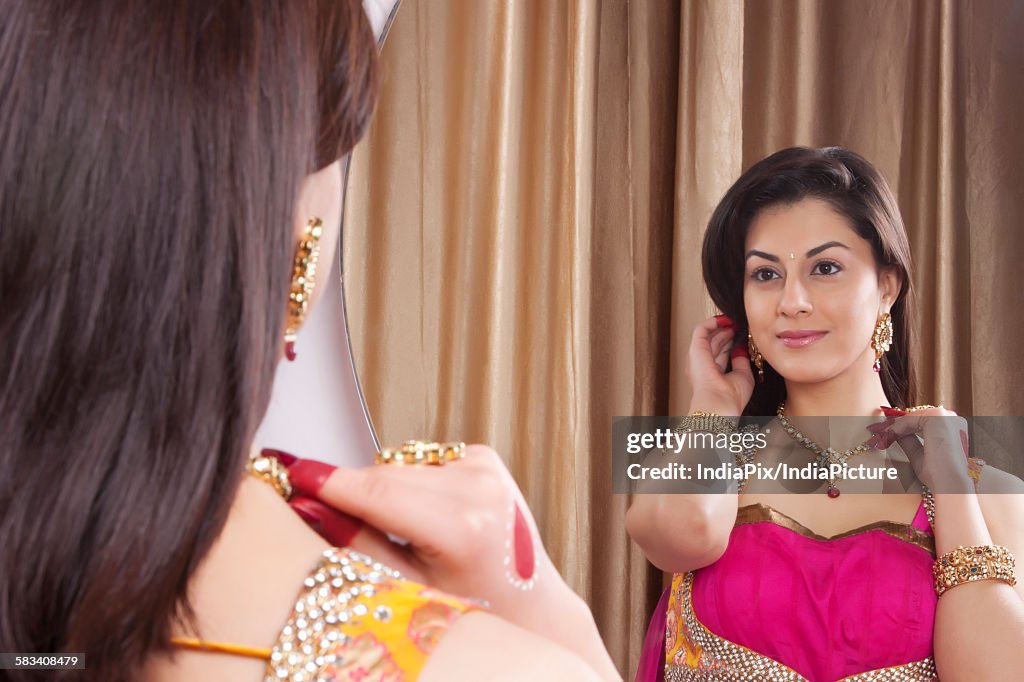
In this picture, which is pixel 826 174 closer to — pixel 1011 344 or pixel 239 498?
pixel 1011 344

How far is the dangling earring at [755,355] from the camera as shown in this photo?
731 mm

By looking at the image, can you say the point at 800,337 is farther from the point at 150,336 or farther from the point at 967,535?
the point at 150,336

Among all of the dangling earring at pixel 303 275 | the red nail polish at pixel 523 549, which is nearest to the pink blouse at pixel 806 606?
the red nail polish at pixel 523 549

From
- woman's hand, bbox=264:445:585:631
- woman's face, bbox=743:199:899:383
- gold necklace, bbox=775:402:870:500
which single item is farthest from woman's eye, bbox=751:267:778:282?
woman's hand, bbox=264:445:585:631

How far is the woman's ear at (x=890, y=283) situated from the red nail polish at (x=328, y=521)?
0.53 meters

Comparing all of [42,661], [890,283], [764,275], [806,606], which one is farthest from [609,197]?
[42,661]

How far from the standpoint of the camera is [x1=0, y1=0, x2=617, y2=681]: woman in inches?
12.0

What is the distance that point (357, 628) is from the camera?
0.33 metres

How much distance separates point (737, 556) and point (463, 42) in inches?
18.4

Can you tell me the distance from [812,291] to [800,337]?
4cm

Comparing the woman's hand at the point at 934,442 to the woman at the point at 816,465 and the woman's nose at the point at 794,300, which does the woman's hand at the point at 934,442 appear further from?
the woman's nose at the point at 794,300

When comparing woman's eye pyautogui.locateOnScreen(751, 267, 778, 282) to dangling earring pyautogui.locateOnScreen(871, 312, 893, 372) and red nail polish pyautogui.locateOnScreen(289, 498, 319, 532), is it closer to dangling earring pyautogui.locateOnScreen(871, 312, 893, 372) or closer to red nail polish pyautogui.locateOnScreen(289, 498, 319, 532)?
dangling earring pyautogui.locateOnScreen(871, 312, 893, 372)

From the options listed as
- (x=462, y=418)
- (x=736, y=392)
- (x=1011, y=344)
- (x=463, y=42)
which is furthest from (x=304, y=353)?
(x=1011, y=344)

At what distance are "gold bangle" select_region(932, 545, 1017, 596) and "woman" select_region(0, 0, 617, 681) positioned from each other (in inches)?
19.4
